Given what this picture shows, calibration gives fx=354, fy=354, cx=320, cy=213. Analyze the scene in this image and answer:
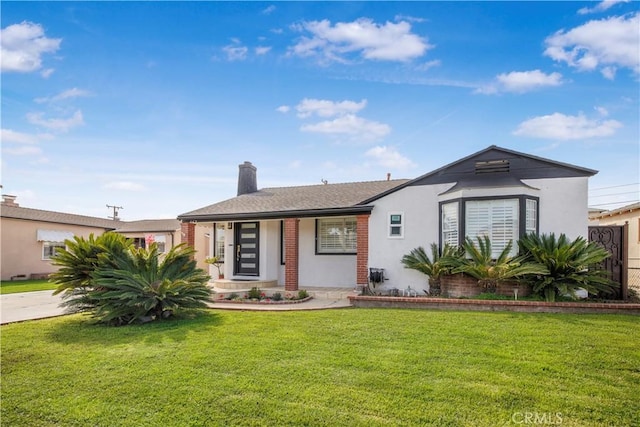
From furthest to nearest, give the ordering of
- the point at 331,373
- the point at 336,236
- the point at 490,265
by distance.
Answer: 1. the point at 336,236
2. the point at 490,265
3. the point at 331,373

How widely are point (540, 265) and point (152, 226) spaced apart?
82.6 feet

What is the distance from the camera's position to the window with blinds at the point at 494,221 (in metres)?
9.16

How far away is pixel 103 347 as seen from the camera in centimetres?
566

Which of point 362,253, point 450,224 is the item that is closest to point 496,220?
point 450,224

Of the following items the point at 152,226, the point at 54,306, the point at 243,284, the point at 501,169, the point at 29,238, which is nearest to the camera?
the point at 501,169

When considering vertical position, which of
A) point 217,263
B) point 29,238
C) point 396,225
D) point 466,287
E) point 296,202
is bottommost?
point 466,287

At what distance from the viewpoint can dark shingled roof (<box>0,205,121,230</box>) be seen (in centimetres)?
2069

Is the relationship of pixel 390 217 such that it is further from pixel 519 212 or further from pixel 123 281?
pixel 123 281

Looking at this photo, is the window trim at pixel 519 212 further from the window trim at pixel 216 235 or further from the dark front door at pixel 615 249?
the window trim at pixel 216 235

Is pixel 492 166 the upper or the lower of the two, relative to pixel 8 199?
lower

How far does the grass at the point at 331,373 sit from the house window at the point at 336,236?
5673 millimetres

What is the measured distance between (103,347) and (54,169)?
10.8 m

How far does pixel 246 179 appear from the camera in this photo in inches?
642

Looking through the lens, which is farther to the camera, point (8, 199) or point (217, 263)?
point (8, 199)
